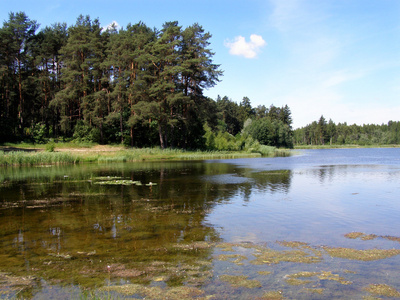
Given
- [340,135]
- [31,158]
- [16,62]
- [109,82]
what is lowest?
[31,158]

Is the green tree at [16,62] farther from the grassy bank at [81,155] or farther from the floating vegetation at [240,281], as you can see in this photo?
the floating vegetation at [240,281]

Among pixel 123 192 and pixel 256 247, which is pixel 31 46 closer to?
pixel 123 192

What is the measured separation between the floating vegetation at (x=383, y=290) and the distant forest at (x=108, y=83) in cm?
4534

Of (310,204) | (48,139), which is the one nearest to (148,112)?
(48,139)

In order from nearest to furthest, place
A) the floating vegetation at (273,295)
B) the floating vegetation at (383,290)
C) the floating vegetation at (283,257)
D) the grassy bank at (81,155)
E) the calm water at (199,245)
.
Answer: the floating vegetation at (273,295)
the floating vegetation at (383,290)
the calm water at (199,245)
the floating vegetation at (283,257)
the grassy bank at (81,155)

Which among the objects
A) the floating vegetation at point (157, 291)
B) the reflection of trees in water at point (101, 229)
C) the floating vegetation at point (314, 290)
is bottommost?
the floating vegetation at point (314, 290)

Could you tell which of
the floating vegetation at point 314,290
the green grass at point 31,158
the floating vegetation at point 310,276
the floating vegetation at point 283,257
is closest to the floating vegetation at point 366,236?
the floating vegetation at point 283,257

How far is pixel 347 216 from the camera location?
11.9 m

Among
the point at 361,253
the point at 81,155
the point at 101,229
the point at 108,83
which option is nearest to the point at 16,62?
the point at 108,83

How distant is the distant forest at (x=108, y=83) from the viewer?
52.4m

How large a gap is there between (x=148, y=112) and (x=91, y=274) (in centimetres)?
4397

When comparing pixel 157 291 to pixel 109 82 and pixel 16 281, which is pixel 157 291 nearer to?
pixel 16 281

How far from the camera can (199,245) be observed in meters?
8.55

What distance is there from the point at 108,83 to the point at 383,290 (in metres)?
60.9
